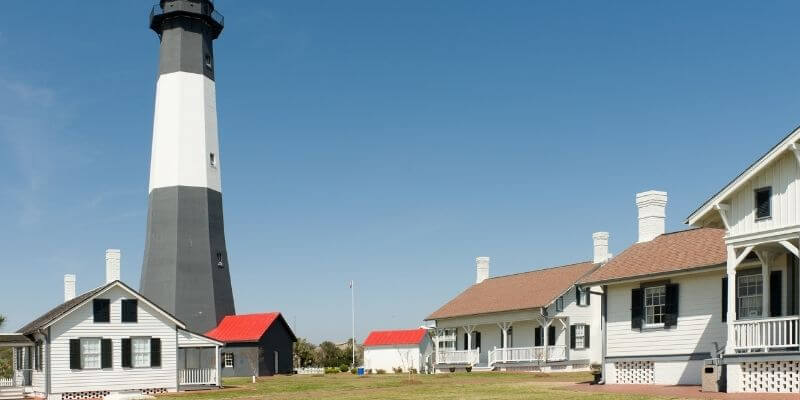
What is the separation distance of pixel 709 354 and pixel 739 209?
4565 mm

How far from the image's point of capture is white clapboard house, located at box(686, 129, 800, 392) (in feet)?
69.7

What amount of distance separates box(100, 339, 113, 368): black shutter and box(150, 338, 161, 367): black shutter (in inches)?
70.4

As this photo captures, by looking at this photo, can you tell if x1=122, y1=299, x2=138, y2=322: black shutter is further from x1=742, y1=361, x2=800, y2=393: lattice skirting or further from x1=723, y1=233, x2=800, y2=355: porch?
x1=742, y1=361, x2=800, y2=393: lattice skirting

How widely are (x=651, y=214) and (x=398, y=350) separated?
30.1m

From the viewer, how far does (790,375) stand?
2094 centimetres

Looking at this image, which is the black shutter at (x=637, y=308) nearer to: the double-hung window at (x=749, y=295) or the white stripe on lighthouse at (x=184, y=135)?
the double-hung window at (x=749, y=295)

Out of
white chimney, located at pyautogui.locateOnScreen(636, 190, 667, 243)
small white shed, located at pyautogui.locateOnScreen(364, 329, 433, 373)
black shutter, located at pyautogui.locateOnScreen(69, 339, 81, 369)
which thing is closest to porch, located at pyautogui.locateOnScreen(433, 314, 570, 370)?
small white shed, located at pyautogui.locateOnScreen(364, 329, 433, 373)

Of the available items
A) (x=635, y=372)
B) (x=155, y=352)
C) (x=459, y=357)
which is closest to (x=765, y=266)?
(x=635, y=372)

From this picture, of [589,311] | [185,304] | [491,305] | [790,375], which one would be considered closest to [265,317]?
[185,304]

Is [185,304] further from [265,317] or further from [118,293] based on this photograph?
[118,293]

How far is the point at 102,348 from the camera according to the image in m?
35.8

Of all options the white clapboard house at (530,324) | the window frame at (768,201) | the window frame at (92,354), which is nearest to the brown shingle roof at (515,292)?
the white clapboard house at (530,324)

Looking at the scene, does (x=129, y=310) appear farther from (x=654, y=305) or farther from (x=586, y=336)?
(x=654, y=305)

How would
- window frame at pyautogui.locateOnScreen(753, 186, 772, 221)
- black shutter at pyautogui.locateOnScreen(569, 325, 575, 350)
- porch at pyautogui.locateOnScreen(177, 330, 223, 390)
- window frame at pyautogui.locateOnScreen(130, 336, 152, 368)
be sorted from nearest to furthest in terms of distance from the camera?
window frame at pyautogui.locateOnScreen(753, 186, 772, 221) < window frame at pyautogui.locateOnScreen(130, 336, 152, 368) < porch at pyautogui.locateOnScreen(177, 330, 223, 390) < black shutter at pyautogui.locateOnScreen(569, 325, 575, 350)
